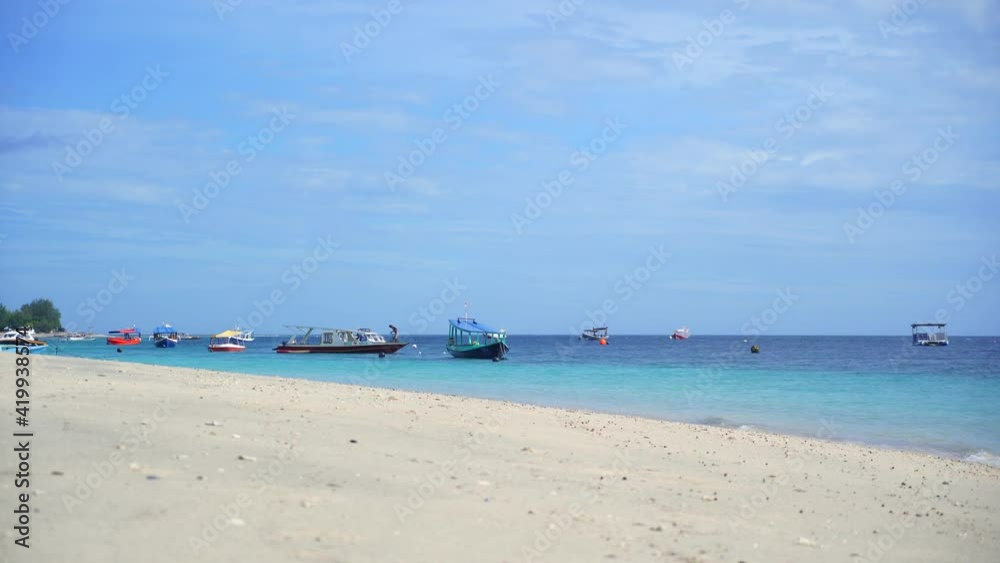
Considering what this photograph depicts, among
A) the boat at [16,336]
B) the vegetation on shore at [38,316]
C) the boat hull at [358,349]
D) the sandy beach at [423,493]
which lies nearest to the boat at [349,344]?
the boat hull at [358,349]

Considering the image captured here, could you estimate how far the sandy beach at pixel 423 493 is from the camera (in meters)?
6.79

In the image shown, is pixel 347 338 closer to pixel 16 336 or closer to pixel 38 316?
pixel 16 336

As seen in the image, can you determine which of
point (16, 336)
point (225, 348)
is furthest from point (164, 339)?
point (16, 336)

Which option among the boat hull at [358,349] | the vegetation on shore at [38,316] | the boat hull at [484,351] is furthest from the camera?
the vegetation on shore at [38,316]

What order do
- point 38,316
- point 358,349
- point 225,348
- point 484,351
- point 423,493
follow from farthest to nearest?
point 38,316
point 225,348
point 358,349
point 484,351
point 423,493

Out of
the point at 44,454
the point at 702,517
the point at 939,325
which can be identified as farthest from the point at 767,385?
the point at 939,325

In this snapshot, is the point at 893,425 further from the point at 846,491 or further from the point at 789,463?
the point at 846,491

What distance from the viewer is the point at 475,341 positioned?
244 ft

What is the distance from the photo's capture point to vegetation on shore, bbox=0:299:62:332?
15975 centimetres

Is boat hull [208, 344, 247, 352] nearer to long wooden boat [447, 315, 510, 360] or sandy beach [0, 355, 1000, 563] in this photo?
long wooden boat [447, 315, 510, 360]

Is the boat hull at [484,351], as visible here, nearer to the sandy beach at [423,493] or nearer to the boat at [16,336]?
the boat at [16,336]

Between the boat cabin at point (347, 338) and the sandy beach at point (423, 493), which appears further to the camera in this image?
the boat cabin at point (347, 338)

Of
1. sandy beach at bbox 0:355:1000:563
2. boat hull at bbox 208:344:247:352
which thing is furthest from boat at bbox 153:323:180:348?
sandy beach at bbox 0:355:1000:563

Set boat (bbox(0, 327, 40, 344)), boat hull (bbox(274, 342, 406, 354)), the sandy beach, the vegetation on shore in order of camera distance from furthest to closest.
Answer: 1. the vegetation on shore
2. boat hull (bbox(274, 342, 406, 354))
3. boat (bbox(0, 327, 40, 344))
4. the sandy beach
